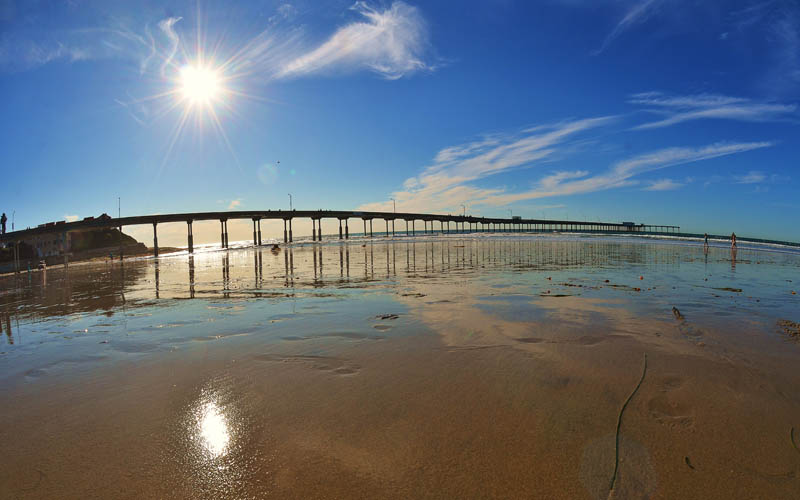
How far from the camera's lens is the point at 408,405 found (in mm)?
3969

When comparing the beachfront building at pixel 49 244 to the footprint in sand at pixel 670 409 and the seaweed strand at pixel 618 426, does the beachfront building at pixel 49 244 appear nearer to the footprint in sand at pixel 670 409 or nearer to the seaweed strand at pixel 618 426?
the seaweed strand at pixel 618 426

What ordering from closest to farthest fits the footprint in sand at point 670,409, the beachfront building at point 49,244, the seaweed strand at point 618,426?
the seaweed strand at point 618,426
the footprint in sand at point 670,409
the beachfront building at point 49,244

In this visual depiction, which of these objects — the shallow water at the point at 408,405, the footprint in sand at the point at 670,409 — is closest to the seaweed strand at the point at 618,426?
the shallow water at the point at 408,405

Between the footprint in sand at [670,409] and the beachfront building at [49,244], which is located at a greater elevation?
the beachfront building at [49,244]

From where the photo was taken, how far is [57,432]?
141 inches

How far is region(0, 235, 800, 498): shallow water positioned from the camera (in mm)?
2768

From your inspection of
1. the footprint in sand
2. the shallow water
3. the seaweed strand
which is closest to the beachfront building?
the shallow water

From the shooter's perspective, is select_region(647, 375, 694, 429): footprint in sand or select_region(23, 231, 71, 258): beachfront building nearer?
select_region(647, 375, 694, 429): footprint in sand

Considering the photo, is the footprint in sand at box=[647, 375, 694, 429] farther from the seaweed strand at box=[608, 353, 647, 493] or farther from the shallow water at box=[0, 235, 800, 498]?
the seaweed strand at box=[608, 353, 647, 493]

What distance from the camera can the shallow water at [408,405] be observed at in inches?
109

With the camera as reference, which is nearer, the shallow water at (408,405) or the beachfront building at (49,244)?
the shallow water at (408,405)

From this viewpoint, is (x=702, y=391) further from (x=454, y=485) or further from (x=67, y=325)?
(x=67, y=325)

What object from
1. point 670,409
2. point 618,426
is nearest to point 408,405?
point 618,426

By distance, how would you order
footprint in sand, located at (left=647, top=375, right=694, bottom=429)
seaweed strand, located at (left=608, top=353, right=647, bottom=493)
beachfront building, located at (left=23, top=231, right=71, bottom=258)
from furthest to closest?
1. beachfront building, located at (left=23, top=231, right=71, bottom=258)
2. footprint in sand, located at (left=647, top=375, right=694, bottom=429)
3. seaweed strand, located at (left=608, top=353, right=647, bottom=493)
